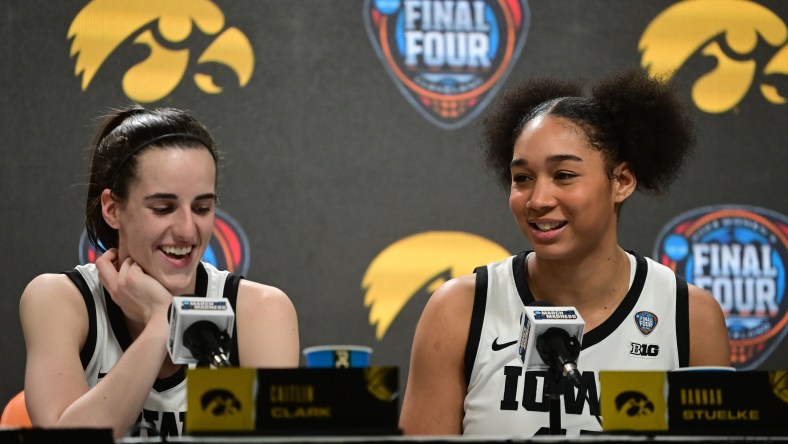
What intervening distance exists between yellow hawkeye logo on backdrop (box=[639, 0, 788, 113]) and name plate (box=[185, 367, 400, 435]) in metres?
2.78

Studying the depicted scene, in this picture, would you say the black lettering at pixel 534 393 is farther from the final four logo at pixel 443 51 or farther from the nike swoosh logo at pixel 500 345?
the final four logo at pixel 443 51

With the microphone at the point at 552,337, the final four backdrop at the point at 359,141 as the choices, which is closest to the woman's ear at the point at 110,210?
the microphone at the point at 552,337

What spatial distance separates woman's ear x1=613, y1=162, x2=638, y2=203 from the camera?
2.36 meters

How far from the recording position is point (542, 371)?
2121 millimetres

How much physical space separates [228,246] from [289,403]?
2.25 meters

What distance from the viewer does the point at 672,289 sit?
233 cm

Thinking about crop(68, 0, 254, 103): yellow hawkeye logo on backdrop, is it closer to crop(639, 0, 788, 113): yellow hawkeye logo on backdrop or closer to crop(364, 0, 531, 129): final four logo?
crop(364, 0, 531, 129): final four logo

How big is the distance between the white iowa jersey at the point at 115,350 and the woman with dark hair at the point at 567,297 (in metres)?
0.51

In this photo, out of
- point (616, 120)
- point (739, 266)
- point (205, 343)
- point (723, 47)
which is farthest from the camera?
point (723, 47)

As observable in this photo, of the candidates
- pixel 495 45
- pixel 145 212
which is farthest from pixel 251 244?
pixel 145 212

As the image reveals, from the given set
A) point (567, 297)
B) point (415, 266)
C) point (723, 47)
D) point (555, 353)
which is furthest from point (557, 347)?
point (723, 47)

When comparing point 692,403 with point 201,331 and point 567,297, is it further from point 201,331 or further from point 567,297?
point 567,297

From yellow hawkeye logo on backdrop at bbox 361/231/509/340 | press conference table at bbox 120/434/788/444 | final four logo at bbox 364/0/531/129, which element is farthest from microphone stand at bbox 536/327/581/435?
final four logo at bbox 364/0/531/129

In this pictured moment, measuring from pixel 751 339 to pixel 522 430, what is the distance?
196 cm
